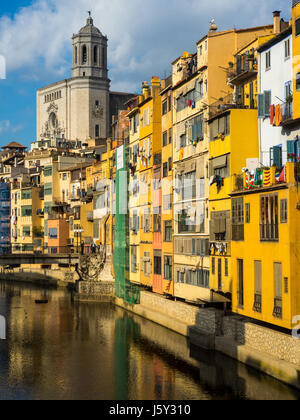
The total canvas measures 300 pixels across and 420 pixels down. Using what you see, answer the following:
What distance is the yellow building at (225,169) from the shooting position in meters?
37.1

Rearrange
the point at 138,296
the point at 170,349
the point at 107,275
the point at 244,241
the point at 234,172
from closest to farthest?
the point at 244,241 → the point at 234,172 → the point at 170,349 → the point at 138,296 → the point at 107,275

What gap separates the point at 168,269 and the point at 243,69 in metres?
15.9

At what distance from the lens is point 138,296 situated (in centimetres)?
5403

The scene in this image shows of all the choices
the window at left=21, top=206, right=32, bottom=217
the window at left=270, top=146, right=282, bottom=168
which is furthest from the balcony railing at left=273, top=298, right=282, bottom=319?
the window at left=21, top=206, right=32, bottom=217

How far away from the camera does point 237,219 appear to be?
117ft

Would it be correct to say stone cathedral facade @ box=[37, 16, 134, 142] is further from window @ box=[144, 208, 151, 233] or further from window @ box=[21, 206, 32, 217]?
window @ box=[144, 208, 151, 233]

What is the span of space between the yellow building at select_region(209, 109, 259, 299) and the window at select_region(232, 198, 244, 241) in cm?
13

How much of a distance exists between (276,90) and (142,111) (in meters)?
22.0

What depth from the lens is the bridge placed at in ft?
254

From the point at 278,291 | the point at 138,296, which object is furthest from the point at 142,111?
the point at 278,291

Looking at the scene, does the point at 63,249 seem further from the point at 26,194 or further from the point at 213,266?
the point at 213,266

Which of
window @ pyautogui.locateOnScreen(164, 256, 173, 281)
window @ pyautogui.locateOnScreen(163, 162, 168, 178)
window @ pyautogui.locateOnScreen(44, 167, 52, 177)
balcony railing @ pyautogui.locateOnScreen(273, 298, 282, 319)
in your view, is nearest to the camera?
balcony railing @ pyautogui.locateOnScreen(273, 298, 282, 319)

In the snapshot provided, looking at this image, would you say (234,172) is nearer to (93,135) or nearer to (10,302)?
(10,302)

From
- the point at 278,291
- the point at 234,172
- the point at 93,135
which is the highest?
the point at 93,135
